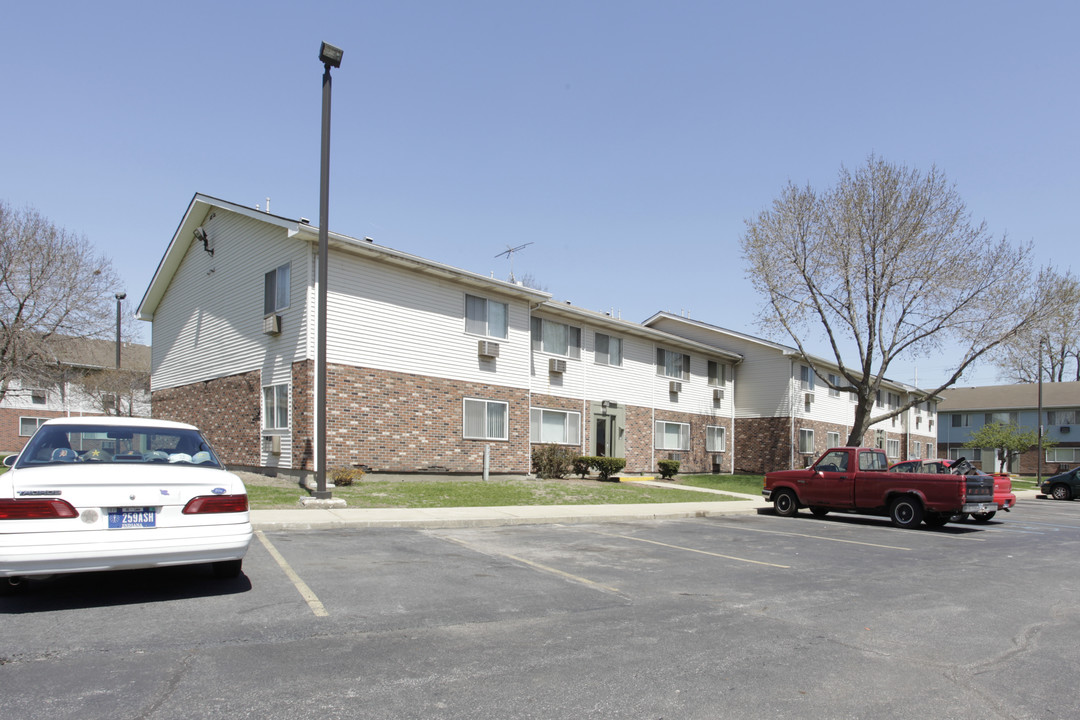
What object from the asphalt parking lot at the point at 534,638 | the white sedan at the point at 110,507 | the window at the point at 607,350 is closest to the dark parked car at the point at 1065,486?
the window at the point at 607,350

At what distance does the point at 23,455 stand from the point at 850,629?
7.64 metres

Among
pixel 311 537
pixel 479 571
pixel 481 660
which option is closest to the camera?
pixel 481 660

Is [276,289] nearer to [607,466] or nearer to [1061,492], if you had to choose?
[607,466]

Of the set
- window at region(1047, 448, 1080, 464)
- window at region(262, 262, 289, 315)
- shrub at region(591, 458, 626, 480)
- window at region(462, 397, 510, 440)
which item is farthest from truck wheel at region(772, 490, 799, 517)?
window at region(1047, 448, 1080, 464)

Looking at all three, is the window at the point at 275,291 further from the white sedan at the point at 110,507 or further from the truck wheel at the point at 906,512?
the truck wheel at the point at 906,512

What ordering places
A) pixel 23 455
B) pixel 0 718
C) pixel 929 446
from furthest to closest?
pixel 929 446 → pixel 23 455 → pixel 0 718

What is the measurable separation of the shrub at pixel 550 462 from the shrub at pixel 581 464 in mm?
481

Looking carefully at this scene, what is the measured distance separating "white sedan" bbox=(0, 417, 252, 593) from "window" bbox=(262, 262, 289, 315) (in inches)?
506

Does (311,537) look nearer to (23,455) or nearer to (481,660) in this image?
(23,455)

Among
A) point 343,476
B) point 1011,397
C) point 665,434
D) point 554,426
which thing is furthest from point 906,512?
point 1011,397

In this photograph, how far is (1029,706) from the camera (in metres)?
4.53

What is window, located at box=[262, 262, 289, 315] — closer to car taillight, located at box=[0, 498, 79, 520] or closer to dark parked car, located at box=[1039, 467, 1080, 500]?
car taillight, located at box=[0, 498, 79, 520]

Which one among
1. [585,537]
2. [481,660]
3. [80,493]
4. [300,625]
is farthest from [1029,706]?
[585,537]

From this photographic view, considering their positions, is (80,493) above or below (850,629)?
above
